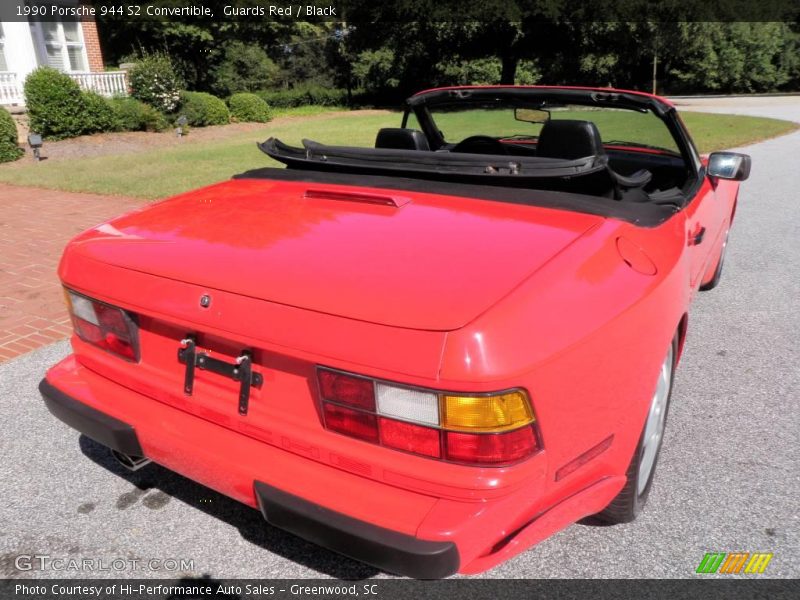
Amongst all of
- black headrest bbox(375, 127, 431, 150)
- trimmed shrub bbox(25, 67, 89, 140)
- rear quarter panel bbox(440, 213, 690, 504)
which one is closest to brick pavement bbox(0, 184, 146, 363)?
black headrest bbox(375, 127, 431, 150)

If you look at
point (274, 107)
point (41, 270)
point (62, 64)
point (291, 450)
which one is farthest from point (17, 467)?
point (274, 107)

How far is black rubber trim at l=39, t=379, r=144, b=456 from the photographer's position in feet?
6.82

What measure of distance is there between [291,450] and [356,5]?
31.1m

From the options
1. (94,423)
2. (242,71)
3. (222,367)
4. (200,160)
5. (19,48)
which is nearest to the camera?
(222,367)

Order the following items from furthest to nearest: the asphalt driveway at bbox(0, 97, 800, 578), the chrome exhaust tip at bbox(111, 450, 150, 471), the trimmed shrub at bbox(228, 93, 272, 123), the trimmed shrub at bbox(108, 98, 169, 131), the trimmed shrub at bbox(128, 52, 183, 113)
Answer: the trimmed shrub at bbox(228, 93, 272, 123) < the trimmed shrub at bbox(128, 52, 183, 113) < the trimmed shrub at bbox(108, 98, 169, 131) < the chrome exhaust tip at bbox(111, 450, 150, 471) < the asphalt driveway at bbox(0, 97, 800, 578)

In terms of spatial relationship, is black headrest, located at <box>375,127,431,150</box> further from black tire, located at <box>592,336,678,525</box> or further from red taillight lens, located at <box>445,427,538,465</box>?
red taillight lens, located at <box>445,427,538,465</box>

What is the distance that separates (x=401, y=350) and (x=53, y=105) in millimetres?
16634

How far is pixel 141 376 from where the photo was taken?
211 centimetres

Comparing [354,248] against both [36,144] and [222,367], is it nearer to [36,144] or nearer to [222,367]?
[222,367]

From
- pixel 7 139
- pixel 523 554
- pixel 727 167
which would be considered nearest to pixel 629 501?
pixel 523 554

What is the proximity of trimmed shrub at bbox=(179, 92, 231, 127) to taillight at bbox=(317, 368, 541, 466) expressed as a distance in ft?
64.9

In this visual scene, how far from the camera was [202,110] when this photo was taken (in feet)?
65.7

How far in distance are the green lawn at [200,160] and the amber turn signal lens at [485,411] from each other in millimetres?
2458

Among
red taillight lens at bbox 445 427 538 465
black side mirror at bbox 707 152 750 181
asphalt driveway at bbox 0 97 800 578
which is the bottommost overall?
asphalt driveway at bbox 0 97 800 578
